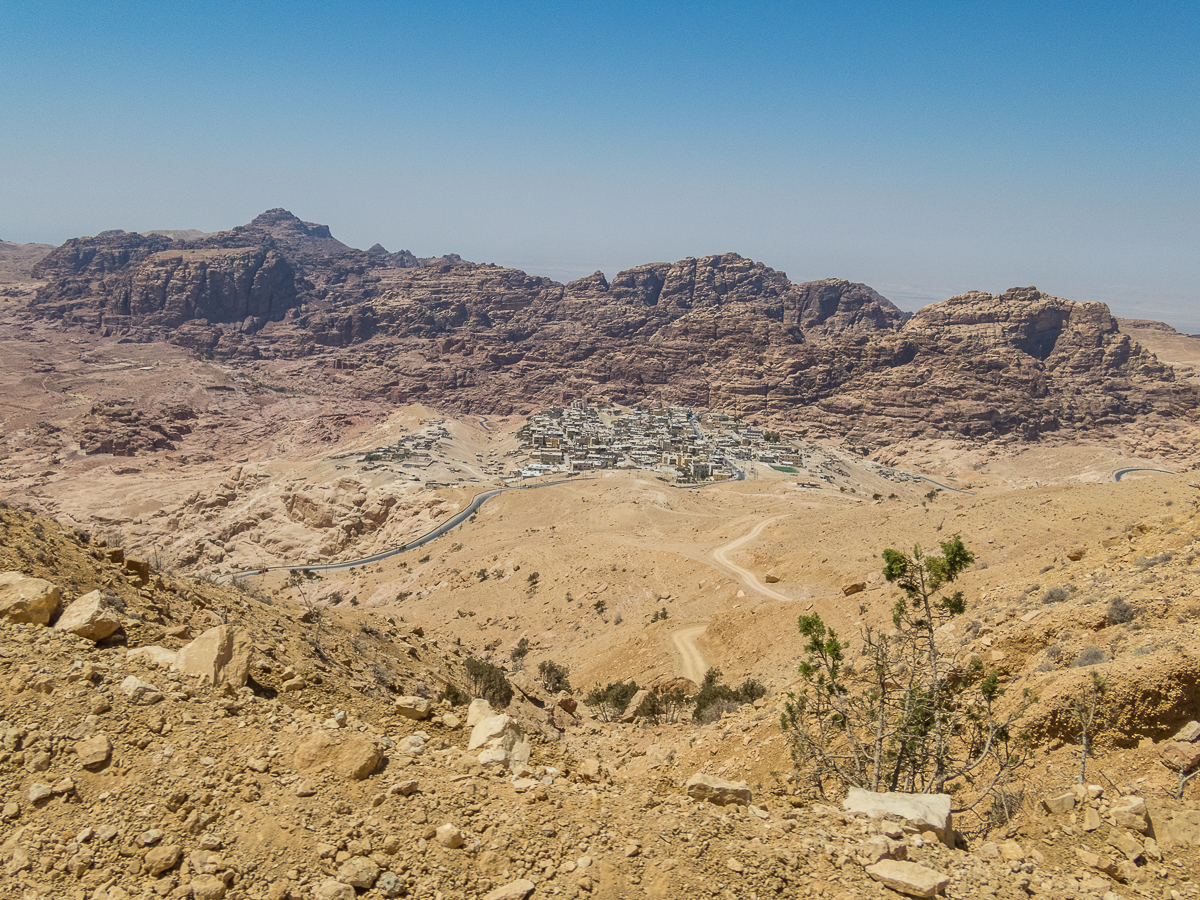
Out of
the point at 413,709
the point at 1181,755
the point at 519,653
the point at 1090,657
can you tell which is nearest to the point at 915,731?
the point at 1181,755

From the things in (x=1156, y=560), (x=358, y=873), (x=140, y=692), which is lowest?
(x=358, y=873)

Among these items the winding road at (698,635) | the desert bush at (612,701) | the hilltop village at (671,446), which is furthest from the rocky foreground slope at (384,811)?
the hilltop village at (671,446)

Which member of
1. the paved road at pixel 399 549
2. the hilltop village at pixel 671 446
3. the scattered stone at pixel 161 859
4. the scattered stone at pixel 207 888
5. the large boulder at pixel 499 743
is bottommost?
the paved road at pixel 399 549

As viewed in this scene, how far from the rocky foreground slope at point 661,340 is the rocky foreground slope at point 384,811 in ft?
368

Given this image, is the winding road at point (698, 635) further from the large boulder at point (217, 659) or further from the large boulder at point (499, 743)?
the large boulder at point (217, 659)

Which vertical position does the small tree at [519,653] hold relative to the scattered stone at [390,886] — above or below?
below

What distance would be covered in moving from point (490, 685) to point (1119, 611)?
12.3 meters

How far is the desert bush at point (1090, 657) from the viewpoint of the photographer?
30.9 ft

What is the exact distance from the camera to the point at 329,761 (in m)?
5.70

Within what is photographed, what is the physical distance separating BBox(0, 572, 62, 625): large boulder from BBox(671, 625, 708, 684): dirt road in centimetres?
1599

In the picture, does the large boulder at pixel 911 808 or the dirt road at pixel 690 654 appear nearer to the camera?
the large boulder at pixel 911 808

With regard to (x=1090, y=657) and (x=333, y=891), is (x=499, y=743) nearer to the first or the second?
(x=333, y=891)

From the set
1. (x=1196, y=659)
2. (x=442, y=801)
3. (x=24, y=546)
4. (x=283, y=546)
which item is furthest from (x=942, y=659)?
(x=283, y=546)

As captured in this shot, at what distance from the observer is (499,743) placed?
664cm
